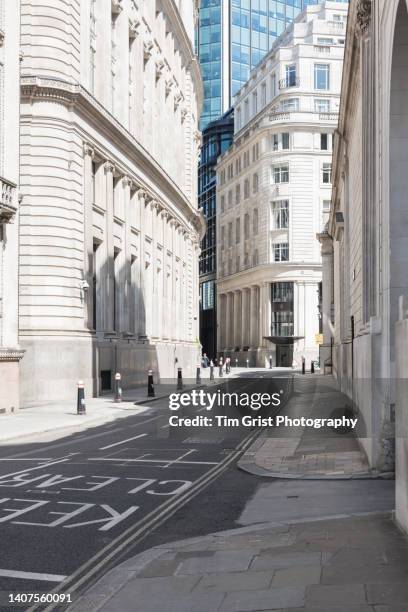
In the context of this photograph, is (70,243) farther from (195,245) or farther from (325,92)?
(325,92)

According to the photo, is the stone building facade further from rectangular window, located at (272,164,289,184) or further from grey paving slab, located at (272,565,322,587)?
rectangular window, located at (272,164,289,184)

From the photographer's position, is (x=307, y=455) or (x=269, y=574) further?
(x=307, y=455)

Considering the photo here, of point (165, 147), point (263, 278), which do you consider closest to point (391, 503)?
point (165, 147)

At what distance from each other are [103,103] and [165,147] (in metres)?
18.9

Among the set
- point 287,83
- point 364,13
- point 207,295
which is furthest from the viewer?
point 207,295

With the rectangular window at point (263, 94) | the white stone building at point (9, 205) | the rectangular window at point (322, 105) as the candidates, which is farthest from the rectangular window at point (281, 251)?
the white stone building at point (9, 205)

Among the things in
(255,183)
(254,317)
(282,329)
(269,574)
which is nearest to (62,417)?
(269,574)

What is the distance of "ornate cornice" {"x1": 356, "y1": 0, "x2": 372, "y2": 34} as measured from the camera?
16.1m

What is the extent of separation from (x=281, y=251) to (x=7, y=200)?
237 feet

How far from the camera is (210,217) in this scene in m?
128

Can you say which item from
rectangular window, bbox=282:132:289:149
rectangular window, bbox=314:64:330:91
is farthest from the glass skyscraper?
rectangular window, bbox=282:132:289:149

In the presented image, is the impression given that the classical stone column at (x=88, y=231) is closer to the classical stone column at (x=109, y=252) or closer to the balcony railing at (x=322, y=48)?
the classical stone column at (x=109, y=252)

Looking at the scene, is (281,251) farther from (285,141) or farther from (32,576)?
(32,576)

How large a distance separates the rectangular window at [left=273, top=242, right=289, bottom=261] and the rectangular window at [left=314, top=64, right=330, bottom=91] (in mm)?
19208
